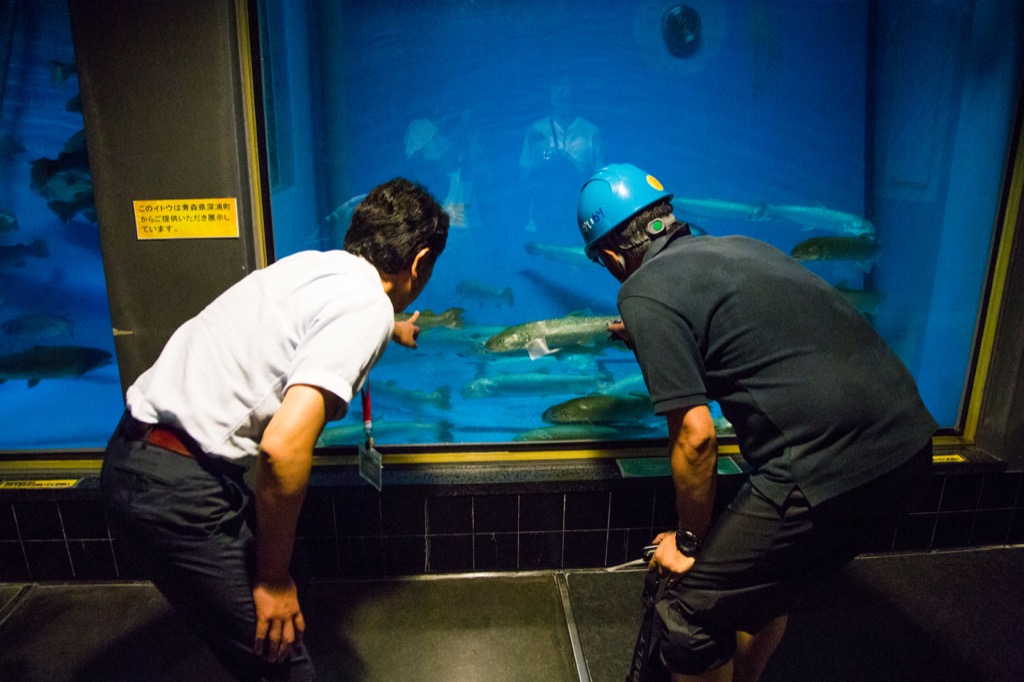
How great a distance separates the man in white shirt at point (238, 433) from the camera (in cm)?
131

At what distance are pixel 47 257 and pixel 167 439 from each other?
2.55 m

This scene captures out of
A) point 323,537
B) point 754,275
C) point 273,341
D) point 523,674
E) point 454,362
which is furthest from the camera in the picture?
point 454,362

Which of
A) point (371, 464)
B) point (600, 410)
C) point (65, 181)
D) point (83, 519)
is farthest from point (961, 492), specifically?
point (65, 181)

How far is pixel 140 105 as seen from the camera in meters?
2.35

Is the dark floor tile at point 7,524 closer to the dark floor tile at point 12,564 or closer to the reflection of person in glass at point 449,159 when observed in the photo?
the dark floor tile at point 12,564

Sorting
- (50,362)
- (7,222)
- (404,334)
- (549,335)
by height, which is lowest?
(50,362)

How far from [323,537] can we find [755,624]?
6.83ft

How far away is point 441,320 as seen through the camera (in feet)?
11.1

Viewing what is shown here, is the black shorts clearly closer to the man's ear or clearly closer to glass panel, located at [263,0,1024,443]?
the man's ear

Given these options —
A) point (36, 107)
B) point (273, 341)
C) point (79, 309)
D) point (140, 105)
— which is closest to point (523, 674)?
point (273, 341)

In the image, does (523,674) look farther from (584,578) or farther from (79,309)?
(79,309)

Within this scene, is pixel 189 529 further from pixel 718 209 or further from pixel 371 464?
pixel 718 209

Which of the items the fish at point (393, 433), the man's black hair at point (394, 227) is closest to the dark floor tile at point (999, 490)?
the fish at point (393, 433)

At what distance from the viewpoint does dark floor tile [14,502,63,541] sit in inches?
106
